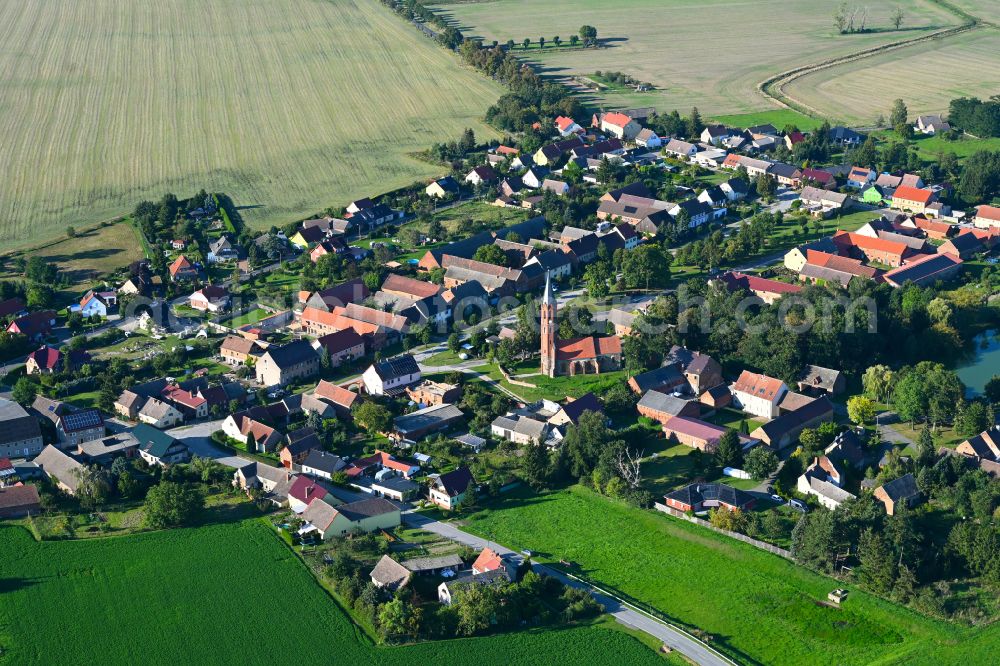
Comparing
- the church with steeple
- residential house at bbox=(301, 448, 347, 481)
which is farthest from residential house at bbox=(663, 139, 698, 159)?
residential house at bbox=(301, 448, 347, 481)

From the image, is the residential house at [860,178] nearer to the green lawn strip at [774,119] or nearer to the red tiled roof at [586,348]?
the green lawn strip at [774,119]

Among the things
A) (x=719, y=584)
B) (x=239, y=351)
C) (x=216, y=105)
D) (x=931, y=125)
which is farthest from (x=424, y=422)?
(x=931, y=125)

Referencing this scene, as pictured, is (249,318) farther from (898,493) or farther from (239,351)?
(898,493)

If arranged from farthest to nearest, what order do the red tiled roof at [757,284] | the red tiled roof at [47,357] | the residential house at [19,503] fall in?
the red tiled roof at [757,284] → the red tiled roof at [47,357] → the residential house at [19,503]

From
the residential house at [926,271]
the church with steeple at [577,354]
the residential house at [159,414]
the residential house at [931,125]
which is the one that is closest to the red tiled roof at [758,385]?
the church with steeple at [577,354]

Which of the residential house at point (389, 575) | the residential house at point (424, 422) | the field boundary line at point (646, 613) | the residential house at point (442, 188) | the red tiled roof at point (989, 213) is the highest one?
the residential house at point (442, 188)

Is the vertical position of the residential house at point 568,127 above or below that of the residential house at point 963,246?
above
